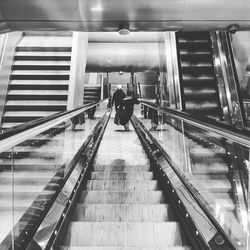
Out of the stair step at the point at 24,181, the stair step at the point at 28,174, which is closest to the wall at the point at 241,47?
the stair step at the point at 28,174

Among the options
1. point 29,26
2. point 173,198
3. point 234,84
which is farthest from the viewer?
point 234,84

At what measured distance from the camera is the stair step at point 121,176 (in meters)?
4.23

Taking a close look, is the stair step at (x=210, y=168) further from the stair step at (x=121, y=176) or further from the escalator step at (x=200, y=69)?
the escalator step at (x=200, y=69)

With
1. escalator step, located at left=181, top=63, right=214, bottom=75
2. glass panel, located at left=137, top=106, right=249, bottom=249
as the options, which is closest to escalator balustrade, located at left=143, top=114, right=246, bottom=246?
glass panel, located at left=137, top=106, right=249, bottom=249

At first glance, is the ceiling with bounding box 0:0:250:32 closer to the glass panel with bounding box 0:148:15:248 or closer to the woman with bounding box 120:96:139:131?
the glass panel with bounding box 0:148:15:248

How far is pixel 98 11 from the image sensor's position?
3836mm

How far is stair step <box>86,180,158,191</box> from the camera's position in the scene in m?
3.86

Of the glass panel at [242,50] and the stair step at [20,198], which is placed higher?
the glass panel at [242,50]

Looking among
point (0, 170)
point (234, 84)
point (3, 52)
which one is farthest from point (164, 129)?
point (0, 170)

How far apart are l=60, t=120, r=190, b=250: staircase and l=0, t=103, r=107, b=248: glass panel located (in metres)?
0.41

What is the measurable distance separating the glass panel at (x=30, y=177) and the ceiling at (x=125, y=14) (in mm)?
1439

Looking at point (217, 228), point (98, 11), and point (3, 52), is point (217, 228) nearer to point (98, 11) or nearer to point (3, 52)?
point (98, 11)

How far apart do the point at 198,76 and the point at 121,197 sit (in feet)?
13.7

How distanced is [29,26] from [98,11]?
983 millimetres
